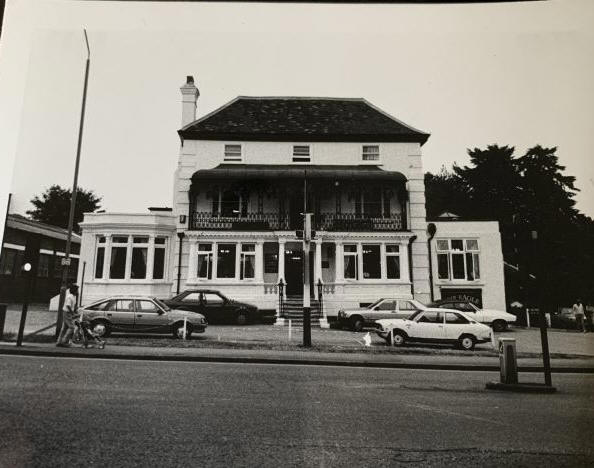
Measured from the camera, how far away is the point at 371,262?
57.6ft

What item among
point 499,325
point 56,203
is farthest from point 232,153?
point 499,325

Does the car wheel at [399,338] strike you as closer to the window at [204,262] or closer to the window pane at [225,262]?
the window pane at [225,262]

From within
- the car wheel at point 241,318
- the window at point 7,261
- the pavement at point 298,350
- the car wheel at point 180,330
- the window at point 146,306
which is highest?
the window at point 7,261

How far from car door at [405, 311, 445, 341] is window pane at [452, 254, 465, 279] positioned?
21.6 feet

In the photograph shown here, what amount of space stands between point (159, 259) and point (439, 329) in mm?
10901

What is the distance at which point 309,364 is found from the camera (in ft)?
26.7

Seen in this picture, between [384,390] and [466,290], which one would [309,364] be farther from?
[466,290]

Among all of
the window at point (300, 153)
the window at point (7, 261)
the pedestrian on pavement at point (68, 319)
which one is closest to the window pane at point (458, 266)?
the window at point (300, 153)

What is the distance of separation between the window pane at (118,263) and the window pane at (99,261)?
311mm

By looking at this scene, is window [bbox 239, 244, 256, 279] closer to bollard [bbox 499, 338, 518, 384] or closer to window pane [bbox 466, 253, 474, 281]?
window pane [bbox 466, 253, 474, 281]

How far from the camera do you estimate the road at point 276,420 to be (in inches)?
136

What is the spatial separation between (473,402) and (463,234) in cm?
1270

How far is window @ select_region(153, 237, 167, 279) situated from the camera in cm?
1633

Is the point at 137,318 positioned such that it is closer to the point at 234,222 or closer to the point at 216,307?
the point at 216,307
